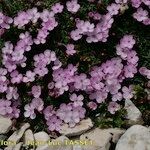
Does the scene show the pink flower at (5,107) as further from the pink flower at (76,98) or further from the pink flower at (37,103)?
the pink flower at (76,98)

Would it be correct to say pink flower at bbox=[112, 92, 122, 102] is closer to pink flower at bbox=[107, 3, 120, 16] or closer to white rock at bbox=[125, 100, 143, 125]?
white rock at bbox=[125, 100, 143, 125]

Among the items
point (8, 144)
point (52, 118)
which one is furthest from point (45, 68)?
point (8, 144)

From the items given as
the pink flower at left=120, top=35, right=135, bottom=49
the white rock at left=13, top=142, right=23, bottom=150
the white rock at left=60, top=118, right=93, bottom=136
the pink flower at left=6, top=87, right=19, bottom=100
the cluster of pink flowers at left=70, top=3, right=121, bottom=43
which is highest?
the cluster of pink flowers at left=70, top=3, right=121, bottom=43

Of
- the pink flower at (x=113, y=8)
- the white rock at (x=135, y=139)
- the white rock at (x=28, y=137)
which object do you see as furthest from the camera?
the pink flower at (x=113, y=8)

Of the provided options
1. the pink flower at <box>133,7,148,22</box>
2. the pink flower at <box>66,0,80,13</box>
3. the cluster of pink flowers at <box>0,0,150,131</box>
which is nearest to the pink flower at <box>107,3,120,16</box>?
the cluster of pink flowers at <box>0,0,150,131</box>

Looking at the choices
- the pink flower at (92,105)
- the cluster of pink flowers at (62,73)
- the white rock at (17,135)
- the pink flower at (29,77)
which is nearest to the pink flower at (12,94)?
the cluster of pink flowers at (62,73)

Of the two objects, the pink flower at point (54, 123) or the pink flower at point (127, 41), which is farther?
the pink flower at point (127, 41)

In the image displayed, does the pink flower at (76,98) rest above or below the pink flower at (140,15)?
below

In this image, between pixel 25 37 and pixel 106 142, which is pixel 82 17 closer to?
pixel 25 37
